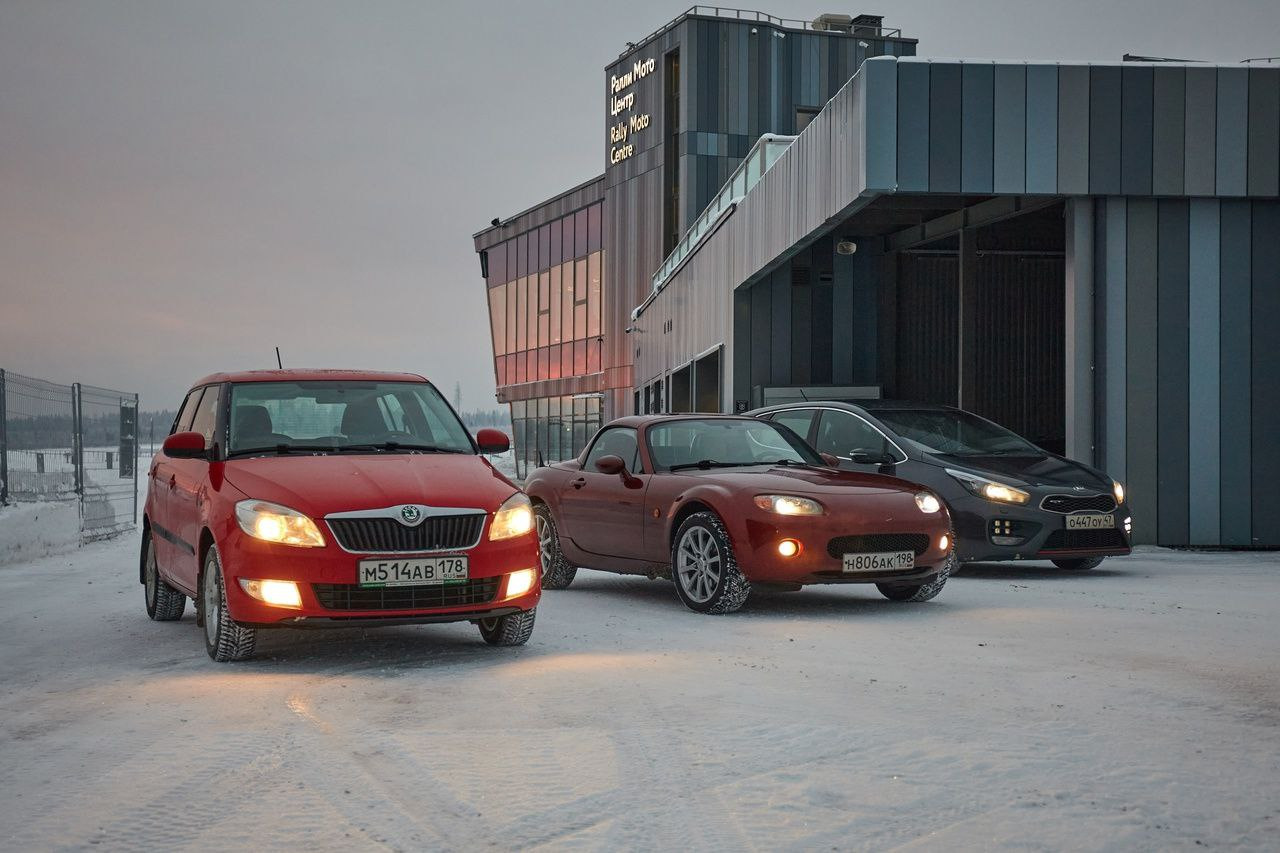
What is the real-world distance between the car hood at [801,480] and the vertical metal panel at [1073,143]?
7679 millimetres

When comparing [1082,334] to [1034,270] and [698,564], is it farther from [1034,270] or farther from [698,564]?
[1034,270]

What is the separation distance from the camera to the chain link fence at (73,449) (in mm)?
17422

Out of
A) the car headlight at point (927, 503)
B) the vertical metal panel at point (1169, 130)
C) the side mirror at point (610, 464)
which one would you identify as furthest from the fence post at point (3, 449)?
the vertical metal panel at point (1169, 130)

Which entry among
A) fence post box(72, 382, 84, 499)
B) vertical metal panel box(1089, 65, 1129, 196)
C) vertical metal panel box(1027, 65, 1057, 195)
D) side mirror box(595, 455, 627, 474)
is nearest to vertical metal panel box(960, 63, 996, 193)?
vertical metal panel box(1027, 65, 1057, 195)

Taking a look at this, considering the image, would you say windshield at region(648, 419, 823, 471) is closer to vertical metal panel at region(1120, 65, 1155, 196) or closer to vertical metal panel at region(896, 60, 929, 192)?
vertical metal panel at region(896, 60, 929, 192)

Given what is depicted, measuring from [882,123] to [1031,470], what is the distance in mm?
5193

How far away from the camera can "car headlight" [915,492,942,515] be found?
1003cm

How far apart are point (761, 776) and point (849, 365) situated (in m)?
19.5

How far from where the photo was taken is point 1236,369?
1688cm

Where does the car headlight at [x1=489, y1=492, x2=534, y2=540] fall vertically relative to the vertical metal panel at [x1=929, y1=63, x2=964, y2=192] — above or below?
below

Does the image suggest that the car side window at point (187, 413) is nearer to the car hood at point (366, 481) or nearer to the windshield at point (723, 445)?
the car hood at point (366, 481)

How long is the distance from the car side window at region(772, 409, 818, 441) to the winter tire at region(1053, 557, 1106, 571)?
2.68 metres

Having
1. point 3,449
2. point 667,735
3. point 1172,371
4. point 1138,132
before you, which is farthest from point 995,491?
point 3,449

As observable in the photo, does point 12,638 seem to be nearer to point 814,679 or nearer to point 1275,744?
point 814,679
